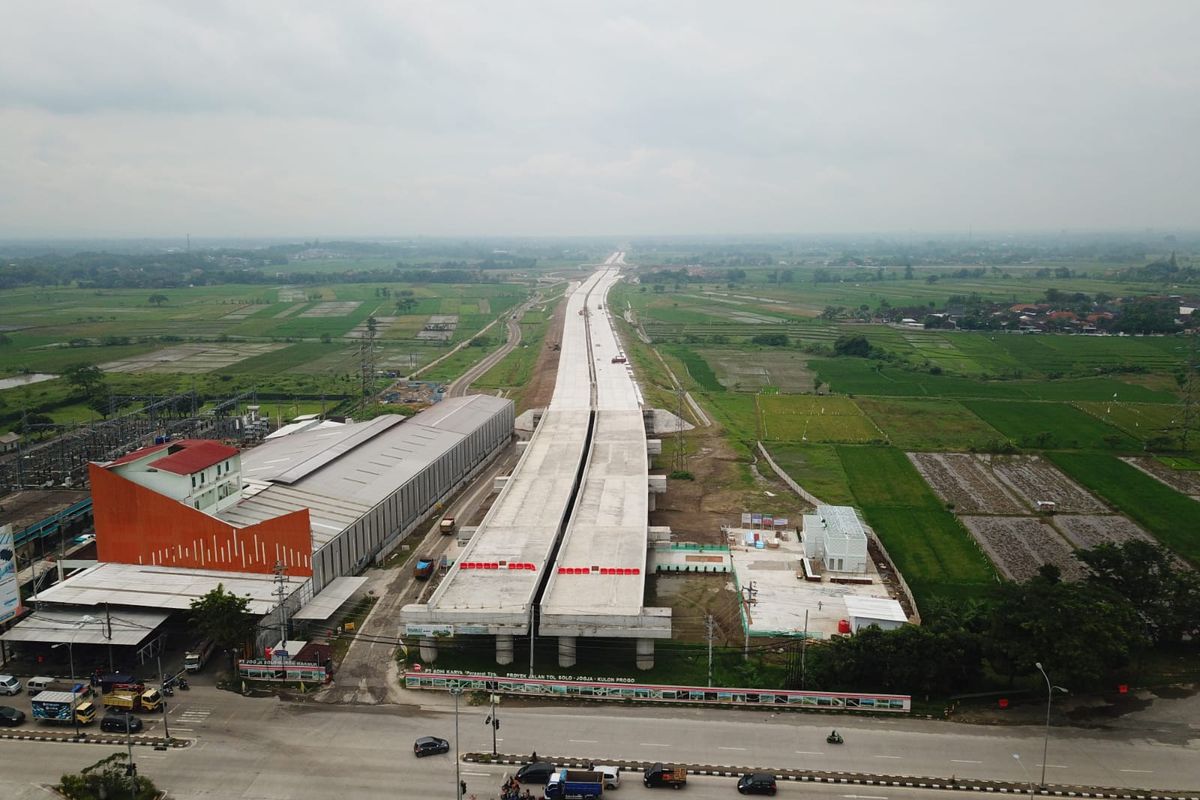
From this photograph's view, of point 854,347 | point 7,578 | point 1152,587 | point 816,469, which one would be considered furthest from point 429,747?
point 854,347

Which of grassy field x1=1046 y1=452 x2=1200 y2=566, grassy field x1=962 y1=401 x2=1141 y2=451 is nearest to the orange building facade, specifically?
grassy field x1=1046 y1=452 x2=1200 y2=566

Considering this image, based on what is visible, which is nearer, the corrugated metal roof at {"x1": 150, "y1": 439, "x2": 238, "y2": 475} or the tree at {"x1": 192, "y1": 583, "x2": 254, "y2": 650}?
the tree at {"x1": 192, "y1": 583, "x2": 254, "y2": 650}

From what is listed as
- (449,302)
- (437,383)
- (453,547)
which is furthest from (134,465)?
(449,302)

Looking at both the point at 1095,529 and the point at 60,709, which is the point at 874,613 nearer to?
the point at 1095,529

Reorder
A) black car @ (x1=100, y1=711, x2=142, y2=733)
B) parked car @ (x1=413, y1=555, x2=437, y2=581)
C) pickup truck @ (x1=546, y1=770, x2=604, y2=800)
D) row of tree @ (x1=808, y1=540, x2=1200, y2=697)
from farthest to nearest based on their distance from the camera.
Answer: parked car @ (x1=413, y1=555, x2=437, y2=581), row of tree @ (x1=808, y1=540, x2=1200, y2=697), black car @ (x1=100, y1=711, x2=142, y2=733), pickup truck @ (x1=546, y1=770, x2=604, y2=800)

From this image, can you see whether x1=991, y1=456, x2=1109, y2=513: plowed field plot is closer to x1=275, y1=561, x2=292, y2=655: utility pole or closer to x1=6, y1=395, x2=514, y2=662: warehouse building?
x1=6, y1=395, x2=514, y2=662: warehouse building

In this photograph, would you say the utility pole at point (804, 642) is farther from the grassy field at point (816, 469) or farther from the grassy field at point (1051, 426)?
the grassy field at point (1051, 426)
